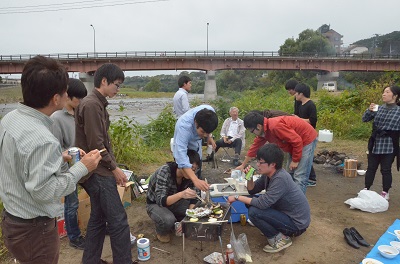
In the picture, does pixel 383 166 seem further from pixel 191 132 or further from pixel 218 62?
pixel 218 62

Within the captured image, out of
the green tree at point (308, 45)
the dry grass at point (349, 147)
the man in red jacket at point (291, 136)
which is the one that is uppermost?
the green tree at point (308, 45)

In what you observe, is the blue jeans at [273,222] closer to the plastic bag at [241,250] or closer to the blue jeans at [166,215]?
the plastic bag at [241,250]

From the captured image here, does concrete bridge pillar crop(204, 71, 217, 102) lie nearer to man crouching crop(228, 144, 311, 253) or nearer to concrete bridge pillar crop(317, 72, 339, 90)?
concrete bridge pillar crop(317, 72, 339, 90)

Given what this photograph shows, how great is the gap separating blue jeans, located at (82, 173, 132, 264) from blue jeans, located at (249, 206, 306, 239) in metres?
1.46

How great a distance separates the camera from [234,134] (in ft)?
23.3

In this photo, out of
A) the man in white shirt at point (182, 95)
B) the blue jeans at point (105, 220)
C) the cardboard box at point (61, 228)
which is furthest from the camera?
the man in white shirt at point (182, 95)

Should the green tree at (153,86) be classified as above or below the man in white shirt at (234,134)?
above

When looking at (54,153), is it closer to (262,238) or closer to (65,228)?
(65,228)

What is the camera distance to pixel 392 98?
165 inches

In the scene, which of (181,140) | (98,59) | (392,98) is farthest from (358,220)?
(98,59)

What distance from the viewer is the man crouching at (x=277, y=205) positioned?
3.16 metres

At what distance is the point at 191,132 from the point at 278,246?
1.64 meters

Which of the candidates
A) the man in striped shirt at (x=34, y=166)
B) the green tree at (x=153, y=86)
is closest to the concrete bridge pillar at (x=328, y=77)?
the man in striped shirt at (x=34, y=166)

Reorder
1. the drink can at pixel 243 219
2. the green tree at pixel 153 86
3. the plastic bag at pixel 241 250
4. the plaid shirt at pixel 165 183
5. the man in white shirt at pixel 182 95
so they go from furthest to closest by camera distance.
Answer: the green tree at pixel 153 86, the man in white shirt at pixel 182 95, the drink can at pixel 243 219, the plaid shirt at pixel 165 183, the plastic bag at pixel 241 250
